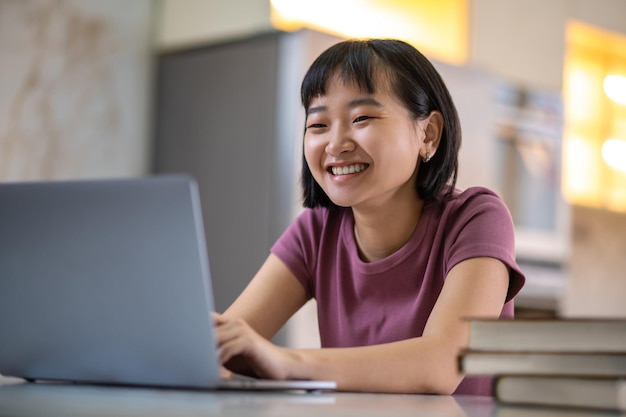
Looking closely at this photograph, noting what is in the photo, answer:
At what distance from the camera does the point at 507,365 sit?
2.68 ft

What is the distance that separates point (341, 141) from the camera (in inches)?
55.7

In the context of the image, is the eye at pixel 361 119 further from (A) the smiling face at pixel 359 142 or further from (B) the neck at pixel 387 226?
(B) the neck at pixel 387 226

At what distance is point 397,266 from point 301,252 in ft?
0.65

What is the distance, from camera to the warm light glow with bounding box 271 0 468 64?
3463mm

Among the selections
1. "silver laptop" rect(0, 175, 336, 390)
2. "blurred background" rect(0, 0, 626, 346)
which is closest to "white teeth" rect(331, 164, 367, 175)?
"silver laptop" rect(0, 175, 336, 390)

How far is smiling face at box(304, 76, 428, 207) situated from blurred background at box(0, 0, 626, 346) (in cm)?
161

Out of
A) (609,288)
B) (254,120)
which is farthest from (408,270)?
(609,288)

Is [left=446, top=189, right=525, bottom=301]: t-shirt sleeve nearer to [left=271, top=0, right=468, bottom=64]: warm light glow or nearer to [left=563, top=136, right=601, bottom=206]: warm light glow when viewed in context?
[left=271, top=0, right=468, bottom=64]: warm light glow

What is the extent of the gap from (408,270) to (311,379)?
0.46 metres

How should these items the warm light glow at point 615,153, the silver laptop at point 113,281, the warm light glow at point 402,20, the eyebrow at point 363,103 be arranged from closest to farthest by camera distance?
the silver laptop at point 113,281 < the eyebrow at point 363,103 < the warm light glow at point 402,20 < the warm light glow at point 615,153

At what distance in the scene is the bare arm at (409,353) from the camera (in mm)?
1007

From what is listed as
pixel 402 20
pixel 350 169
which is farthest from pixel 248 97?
pixel 350 169

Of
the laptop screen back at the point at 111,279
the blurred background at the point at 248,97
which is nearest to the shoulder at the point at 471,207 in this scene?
the laptop screen back at the point at 111,279

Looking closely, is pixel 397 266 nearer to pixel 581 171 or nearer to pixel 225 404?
pixel 225 404
